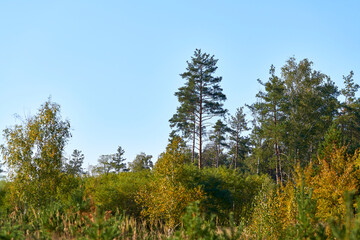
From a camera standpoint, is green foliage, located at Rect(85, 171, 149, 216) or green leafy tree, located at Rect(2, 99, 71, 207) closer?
green leafy tree, located at Rect(2, 99, 71, 207)

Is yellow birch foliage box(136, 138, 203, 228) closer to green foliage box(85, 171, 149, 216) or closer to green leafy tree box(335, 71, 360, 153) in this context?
green foliage box(85, 171, 149, 216)

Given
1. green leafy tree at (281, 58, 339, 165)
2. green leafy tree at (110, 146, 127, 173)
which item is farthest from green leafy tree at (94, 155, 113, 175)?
green leafy tree at (281, 58, 339, 165)

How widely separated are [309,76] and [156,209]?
25.4m

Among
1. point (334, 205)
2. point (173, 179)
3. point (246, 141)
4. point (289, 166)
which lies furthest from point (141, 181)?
point (246, 141)

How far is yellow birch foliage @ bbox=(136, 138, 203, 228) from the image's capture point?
19.9 meters

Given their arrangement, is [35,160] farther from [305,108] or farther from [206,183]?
[305,108]

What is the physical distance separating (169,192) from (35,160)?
719 centimetres

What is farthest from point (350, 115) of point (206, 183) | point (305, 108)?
point (206, 183)

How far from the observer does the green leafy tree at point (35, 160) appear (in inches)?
669

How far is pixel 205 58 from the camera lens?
122 feet

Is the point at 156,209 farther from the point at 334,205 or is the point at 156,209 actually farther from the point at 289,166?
the point at 289,166

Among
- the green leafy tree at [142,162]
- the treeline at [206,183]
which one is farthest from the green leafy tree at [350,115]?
the green leafy tree at [142,162]

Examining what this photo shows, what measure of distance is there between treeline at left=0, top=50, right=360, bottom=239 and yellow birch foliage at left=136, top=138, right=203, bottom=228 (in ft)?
0.22

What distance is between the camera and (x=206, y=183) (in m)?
25.2
